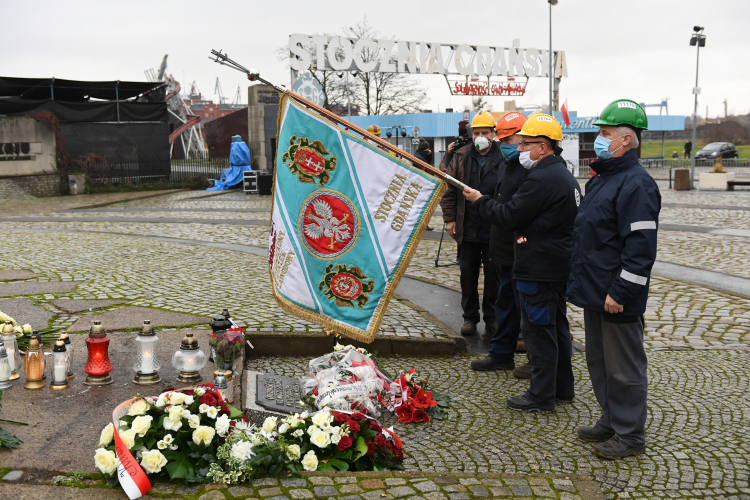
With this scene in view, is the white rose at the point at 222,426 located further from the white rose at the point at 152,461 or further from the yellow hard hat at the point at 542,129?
the yellow hard hat at the point at 542,129

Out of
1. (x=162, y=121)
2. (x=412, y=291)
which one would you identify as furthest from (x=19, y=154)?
(x=412, y=291)

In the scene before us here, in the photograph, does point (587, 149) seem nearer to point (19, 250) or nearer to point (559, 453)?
point (19, 250)

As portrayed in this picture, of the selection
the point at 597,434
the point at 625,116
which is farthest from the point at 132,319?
the point at 625,116

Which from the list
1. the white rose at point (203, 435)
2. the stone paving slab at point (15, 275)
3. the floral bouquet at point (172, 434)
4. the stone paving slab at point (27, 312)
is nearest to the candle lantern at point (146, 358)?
the floral bouquet at point (172, 434)

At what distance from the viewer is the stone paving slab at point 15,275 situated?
910 cm

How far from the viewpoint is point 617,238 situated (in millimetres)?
4172

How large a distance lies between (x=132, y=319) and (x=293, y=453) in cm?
373

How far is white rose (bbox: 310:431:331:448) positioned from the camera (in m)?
3.76

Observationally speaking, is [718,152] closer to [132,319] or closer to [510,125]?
[510,125]

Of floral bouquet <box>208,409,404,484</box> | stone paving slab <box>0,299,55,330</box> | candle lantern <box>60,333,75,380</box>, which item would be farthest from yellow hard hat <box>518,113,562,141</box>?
stone paving slab <box>0,299,55,330</box>

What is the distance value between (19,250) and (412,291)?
7.06 metres

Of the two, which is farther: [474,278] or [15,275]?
[15,275]

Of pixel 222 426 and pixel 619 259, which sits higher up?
pixel 619 259

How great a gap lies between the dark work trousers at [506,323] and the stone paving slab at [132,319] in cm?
280
